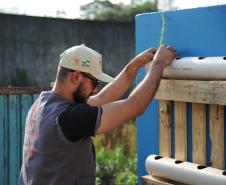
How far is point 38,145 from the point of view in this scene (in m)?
3.01

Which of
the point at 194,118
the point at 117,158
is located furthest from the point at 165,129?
the point at 117,158

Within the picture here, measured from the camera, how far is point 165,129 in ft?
11.7

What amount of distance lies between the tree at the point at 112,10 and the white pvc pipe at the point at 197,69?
91.3 ft

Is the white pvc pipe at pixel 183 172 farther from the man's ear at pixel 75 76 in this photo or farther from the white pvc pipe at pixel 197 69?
the man's ear at pixel 75 76

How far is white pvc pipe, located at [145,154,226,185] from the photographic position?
2.98m

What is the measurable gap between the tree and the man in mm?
28010

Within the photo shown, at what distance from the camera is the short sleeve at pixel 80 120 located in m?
2.85

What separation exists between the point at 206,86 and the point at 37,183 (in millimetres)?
1204

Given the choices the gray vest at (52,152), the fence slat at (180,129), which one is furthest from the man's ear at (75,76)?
the fence slat at (180,129)

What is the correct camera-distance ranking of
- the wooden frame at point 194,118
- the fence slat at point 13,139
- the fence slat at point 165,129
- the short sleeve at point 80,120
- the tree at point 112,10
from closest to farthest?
1. the short sleeve at point 80,120
2. the wooden frame at point 194,118
3. the fence slat at point 165,129
4. the fence slat at point 13,139
5. the tree at point 112,10

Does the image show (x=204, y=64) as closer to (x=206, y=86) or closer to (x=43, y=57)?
(x=206, y=86)

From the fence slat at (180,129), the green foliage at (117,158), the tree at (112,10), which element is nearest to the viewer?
the fence slat at (180,129)

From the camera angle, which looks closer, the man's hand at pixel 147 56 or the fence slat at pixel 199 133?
the fence slat at pixel 199 133

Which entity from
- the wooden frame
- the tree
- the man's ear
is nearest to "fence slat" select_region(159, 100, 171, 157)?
the wooden frame
